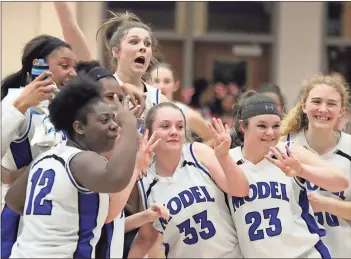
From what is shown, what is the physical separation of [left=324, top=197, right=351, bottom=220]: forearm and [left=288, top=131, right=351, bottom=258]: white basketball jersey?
0.09m

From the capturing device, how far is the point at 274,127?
10.7ft

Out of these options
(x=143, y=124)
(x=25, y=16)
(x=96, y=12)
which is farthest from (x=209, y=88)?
(x=143, y=124)

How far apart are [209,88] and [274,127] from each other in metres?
5.10

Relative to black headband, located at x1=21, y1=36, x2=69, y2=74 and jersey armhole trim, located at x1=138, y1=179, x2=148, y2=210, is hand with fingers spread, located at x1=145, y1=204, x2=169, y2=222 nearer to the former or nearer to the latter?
jersey armhole trim, located at x1=138, y1=179, x2=148, y2=210

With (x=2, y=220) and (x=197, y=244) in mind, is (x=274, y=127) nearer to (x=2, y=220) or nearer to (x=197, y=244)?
(x=197, y=244)

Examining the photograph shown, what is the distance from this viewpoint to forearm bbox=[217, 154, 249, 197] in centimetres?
309

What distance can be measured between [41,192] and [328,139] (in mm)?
1656

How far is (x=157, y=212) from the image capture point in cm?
307

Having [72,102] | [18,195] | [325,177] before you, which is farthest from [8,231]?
[325,177]

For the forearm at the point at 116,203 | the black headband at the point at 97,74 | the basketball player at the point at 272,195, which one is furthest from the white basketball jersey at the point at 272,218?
the black headband at the point at 97,74

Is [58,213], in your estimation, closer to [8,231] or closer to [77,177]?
[77,177]

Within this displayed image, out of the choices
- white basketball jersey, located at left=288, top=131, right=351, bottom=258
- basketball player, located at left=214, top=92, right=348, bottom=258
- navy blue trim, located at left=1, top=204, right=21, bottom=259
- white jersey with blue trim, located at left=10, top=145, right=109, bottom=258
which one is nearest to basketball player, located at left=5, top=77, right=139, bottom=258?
white jersey with blue trim, located at left=10, top=145, right=109, bottom=258

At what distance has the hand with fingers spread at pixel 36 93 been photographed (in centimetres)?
290

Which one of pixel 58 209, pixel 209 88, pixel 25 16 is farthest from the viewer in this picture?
pixel 209 88
